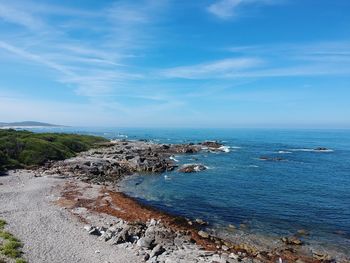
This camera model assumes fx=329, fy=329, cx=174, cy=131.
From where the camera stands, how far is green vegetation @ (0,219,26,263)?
22.4 metres

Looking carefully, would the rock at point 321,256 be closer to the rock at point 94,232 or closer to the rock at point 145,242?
the rock at point 145,242

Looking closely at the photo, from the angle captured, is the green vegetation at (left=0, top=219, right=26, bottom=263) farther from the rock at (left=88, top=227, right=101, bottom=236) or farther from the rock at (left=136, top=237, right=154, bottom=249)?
the rock at (left=136, top=237, right=154, bottom=249)

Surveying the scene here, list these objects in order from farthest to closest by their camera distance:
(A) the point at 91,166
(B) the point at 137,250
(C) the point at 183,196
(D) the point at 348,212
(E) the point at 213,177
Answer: (A) the point at 91,166 < (E) the point at 213,177 < (C) the point at 183,196 < (D) the point at 348,212 < (B) the point at 137,250

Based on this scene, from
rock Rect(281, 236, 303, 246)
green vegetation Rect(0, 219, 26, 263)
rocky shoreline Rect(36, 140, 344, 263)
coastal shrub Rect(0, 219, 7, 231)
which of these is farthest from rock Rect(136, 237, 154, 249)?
rock Rect(281, 236, 303, 246)

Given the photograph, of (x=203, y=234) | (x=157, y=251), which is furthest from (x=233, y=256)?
(x=203, y=234)

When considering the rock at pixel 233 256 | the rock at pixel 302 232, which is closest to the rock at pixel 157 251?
the rock at pixel 233 256

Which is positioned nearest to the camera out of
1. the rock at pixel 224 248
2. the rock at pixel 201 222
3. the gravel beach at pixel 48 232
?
the gravel beach at pixel 48 232

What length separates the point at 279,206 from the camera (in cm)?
4506

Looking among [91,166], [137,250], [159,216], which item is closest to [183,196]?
[159,216]

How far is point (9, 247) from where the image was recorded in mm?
23859

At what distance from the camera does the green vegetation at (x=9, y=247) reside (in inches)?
882

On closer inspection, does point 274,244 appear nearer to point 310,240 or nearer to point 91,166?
point 310,240

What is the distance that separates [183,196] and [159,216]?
11753 mm

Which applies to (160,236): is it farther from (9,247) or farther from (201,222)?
(9,247)
